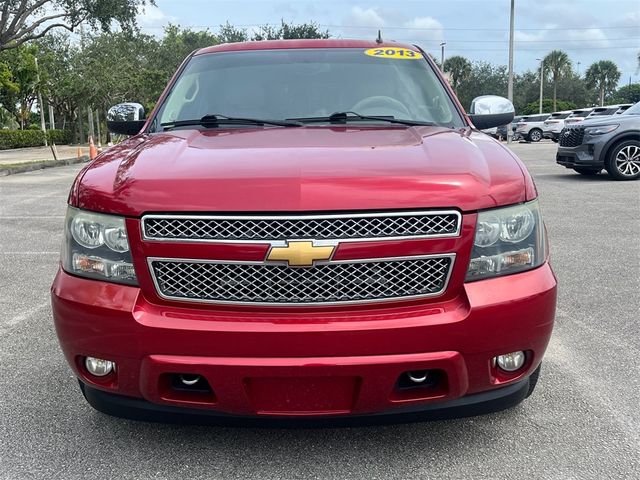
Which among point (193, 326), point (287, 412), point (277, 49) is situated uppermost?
point (277, 49)

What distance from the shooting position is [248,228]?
2.12 m

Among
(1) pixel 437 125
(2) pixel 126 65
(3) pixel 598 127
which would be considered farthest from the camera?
(2) pixel 126 65

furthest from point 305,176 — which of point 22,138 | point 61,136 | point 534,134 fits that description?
point 61,136

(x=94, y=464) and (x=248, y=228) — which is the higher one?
(x=248, y=228)

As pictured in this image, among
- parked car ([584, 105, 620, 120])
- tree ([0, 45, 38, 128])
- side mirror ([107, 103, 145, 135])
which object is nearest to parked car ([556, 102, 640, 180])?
side mirror ([107, 103, 145, 135])

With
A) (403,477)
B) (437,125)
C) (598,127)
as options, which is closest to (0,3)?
(598,127)

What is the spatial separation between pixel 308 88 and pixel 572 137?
400 inches

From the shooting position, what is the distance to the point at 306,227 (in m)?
2.11

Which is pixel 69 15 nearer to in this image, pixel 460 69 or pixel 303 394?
pixel 303 394

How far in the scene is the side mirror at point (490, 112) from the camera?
3928 mm

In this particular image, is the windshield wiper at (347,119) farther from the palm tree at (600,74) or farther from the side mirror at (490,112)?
the palm tree at (600,74)

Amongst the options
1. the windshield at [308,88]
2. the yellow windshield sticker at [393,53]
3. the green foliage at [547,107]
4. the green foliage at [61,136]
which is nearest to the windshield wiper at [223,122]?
the windshield at [308,88]

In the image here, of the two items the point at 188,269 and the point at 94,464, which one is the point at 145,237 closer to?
the point at 188,269

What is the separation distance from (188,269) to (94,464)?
0.95 metres
